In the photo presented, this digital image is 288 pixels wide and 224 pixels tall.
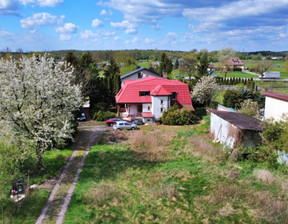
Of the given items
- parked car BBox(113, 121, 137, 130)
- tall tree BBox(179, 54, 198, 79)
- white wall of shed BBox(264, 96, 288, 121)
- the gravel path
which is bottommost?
the gravel path

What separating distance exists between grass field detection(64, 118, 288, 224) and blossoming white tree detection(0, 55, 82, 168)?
15.0 ft

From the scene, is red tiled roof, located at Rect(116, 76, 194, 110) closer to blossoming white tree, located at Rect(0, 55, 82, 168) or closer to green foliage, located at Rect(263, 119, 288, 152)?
green foliage, located at Rect(263, 119, 288, 152)

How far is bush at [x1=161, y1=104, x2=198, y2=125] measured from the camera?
109 feet

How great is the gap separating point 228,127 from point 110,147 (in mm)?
12325

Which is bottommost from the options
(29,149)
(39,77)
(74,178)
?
(74,178)

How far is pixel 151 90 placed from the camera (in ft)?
120

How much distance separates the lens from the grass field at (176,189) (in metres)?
12.9

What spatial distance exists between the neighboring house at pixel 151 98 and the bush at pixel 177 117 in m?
1.31

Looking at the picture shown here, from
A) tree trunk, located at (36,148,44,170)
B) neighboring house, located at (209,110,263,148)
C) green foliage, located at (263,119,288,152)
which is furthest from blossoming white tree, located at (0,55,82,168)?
green foliage, located at (263,119,288,152)

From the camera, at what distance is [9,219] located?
12.7m

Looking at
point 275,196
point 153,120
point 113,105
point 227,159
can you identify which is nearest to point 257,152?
point 227,159

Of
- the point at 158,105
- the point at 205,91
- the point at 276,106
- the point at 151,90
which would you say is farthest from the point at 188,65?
the point at 276,106

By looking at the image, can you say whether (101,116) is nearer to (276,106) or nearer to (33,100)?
(33,100)

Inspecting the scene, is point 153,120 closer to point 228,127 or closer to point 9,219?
point 228,127
